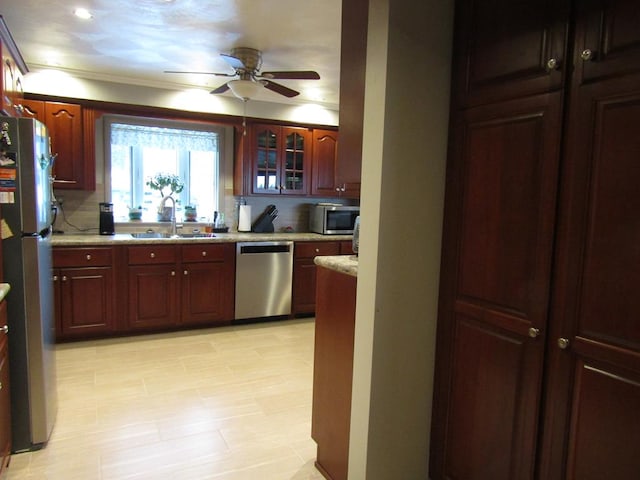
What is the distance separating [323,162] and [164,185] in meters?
1.77

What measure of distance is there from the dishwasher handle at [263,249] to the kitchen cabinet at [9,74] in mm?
2143

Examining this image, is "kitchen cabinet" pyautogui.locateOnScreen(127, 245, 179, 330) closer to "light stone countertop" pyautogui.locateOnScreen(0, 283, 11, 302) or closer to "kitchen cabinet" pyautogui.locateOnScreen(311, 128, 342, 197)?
"kitchen cabinet" pyautogui.locateOnScreen(311, 128, 342, 197)

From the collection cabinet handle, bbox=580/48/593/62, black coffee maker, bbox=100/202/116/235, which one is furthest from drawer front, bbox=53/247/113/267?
cabinet handle, bbox=580/48/593/62

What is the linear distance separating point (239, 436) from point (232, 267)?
2158mm

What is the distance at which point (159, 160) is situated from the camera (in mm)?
4730

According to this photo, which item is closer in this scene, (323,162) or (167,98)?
(167,98)

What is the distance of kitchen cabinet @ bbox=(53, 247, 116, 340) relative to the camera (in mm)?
3730

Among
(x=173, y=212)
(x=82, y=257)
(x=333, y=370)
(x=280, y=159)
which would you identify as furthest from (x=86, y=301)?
(x=333, y=370)

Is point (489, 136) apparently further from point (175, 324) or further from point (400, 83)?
point (175, 324)

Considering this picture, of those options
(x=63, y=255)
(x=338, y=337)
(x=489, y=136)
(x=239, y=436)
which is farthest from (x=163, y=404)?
(x=489, y=136)

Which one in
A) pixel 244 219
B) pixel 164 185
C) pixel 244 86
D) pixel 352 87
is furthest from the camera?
pixel 244 219

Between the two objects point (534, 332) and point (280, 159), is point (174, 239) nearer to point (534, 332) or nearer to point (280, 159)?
point (280, 159)

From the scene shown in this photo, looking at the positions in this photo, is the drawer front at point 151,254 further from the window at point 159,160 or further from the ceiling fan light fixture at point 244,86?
the ceiling fan light fixture at point 244,86

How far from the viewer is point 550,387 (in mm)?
1411
